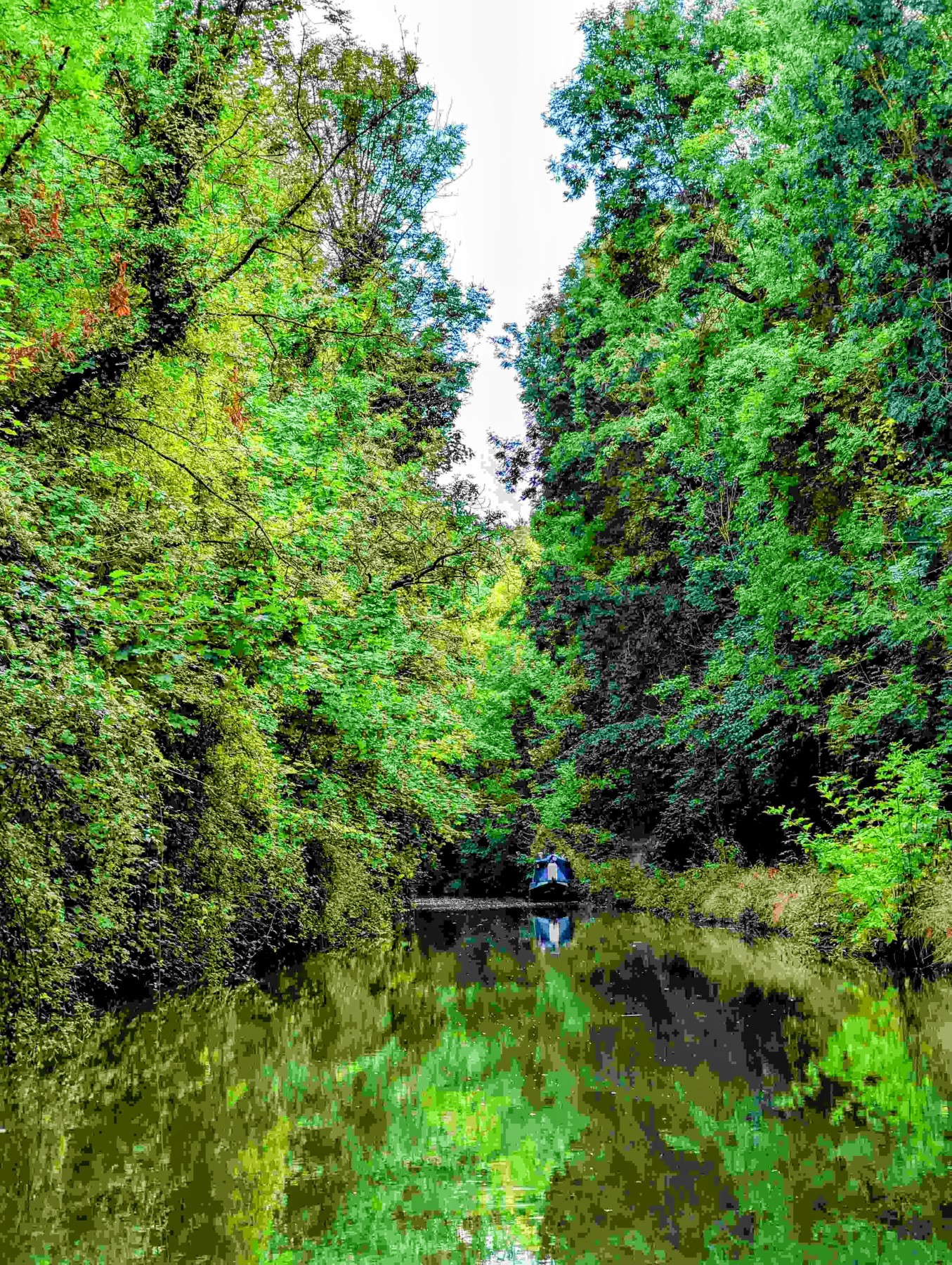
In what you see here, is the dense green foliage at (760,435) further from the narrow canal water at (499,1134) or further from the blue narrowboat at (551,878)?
the narrow canal water at (499,1134)

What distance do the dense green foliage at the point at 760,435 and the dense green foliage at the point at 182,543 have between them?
5.32 m

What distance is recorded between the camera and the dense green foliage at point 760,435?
14.7 meters

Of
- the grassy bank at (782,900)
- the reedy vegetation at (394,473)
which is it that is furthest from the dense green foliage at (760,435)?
the grassy bank at (782,900)

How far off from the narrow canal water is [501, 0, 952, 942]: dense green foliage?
5520 mm

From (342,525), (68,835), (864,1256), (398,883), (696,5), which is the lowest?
(864,1256)

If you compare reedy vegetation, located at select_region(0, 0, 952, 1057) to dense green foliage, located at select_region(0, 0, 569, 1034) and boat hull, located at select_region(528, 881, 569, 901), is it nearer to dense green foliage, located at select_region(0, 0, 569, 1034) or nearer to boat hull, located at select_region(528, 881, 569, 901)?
dense green foliage, located at select_region(0, 0, 569, 1034)

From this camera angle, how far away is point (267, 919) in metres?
15.6

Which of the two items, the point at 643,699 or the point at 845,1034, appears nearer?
the point at 845,1034

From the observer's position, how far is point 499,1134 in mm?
6562

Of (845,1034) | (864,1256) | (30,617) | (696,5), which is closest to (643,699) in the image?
(696,5)

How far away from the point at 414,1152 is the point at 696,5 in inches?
894

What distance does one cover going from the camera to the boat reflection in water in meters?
19.7

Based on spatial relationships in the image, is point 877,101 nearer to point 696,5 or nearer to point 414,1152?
point 696,5

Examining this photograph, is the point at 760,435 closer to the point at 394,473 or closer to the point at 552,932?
the point at 394,473
